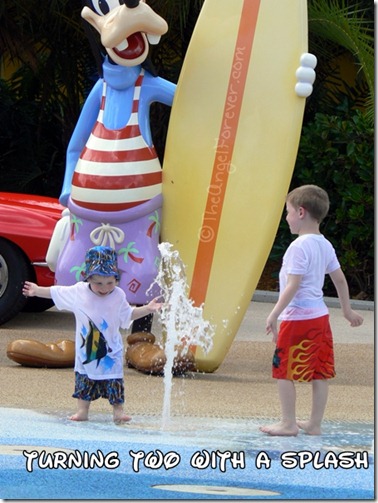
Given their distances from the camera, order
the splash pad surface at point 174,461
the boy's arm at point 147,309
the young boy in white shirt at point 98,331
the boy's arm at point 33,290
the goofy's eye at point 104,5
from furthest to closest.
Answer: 1. the goofy's eye at point 104,5
2. the young boy in white shirt at point 98,331
3. the boy's arm at point 33,290
4. the boy's arm at point 147,309
5. the splash pad surface at point 174,461

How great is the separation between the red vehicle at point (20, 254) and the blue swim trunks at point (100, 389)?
2.93 meters

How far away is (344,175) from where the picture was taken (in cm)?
1156

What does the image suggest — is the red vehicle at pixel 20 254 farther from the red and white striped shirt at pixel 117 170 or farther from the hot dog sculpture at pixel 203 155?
the red and white striped shirt at pixel 117 170

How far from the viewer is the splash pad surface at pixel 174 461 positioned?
427 centimetres

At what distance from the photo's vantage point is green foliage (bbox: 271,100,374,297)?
451 inches

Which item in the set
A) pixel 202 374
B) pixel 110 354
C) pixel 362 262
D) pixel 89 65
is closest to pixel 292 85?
pixel 202 374

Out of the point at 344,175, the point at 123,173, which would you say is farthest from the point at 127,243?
the point at 344,175

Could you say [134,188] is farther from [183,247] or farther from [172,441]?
[172,441]

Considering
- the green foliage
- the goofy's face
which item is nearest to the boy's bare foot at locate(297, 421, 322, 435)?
the goofy's face

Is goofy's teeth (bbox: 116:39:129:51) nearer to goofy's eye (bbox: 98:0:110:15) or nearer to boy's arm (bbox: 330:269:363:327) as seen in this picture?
goofy's eye (bbox: 98:0:110:15)

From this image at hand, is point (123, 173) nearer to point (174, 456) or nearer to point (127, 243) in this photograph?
point (127, 243)

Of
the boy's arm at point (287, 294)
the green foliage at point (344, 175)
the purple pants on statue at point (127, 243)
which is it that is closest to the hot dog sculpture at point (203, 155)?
the purple pants on statue at point (127, 243)

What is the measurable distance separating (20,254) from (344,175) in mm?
4363

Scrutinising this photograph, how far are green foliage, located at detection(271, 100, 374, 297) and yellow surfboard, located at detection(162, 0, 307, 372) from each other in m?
4.76
